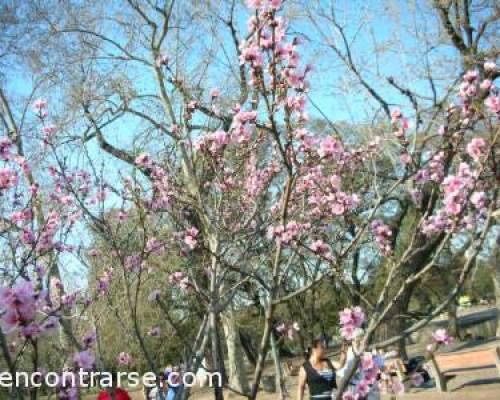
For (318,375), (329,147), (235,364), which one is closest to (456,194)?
(329,147)

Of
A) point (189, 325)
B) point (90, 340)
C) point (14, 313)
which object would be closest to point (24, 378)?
point (90, 340)

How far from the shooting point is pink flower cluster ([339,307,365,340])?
2.81 meters

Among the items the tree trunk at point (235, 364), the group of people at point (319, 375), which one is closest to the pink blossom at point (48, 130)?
the group of people at point (319, 375)

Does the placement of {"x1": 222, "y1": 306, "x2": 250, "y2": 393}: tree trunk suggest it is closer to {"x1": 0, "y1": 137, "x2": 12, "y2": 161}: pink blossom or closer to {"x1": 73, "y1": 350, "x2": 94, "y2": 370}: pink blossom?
{"x1": 0, "y1": 137, "x2": 12, "y2": 161}: pink blossom

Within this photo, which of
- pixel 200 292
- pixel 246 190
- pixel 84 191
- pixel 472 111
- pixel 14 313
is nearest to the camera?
pixel 14 313

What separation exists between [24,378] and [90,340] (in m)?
0.71

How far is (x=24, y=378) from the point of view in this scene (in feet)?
11.5

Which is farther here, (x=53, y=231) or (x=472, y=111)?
(x=53, y=231)

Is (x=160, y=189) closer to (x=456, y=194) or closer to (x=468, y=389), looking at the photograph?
(x=456, y=194)

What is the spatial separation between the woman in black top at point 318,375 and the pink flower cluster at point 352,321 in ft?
7.96

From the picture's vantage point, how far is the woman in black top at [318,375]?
5258mm

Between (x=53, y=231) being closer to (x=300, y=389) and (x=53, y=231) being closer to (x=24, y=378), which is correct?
(x=24, y=378)

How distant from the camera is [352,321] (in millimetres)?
2840

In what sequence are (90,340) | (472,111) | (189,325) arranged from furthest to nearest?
(189,325) < (472,111) < (90,340)
